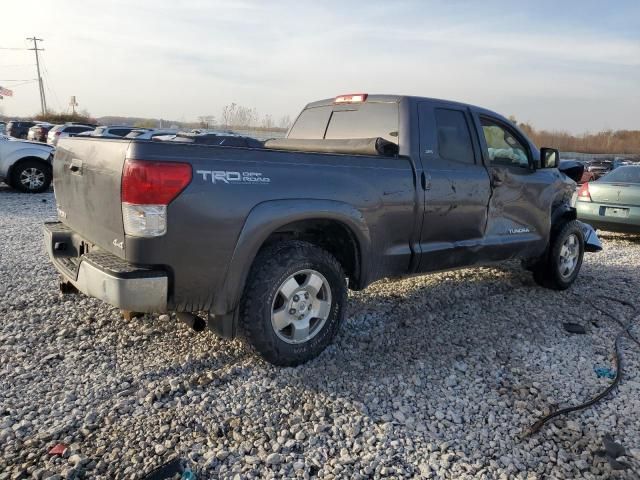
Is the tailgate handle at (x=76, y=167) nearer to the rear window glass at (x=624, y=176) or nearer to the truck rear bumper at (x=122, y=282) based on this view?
the truck rear bumper at (x=122, y=282)

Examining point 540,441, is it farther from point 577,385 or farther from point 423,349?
point 423,349

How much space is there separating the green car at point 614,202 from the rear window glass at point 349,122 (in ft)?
22.1

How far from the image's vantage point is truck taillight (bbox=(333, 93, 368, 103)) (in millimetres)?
4891

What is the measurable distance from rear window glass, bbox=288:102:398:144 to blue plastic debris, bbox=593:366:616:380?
2383 mm

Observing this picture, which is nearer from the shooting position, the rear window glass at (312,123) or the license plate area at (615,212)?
the rear window glass at (312,123)

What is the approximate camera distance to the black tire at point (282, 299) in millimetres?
3504

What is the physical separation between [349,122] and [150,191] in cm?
248

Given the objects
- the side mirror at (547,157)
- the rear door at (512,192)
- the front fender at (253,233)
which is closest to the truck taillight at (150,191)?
the front fender at (253,233)

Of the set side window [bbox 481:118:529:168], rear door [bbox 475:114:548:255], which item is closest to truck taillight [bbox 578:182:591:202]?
rear door [bbox 475:114:548:255]

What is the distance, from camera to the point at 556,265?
5980 millimetres

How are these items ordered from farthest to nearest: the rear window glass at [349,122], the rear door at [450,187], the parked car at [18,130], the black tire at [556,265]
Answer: the parked car at [18,130]
the black tire at [556,265]
the rear window glass at [349,122]
the rear door at [450,187]

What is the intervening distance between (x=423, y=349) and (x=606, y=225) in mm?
7092

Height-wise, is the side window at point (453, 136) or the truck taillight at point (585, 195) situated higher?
the side window at point (453, 136)

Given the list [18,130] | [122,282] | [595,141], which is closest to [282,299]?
[122,282]
